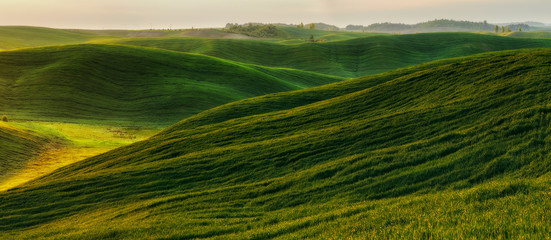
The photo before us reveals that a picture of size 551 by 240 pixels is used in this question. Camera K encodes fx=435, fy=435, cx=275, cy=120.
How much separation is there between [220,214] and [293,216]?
287 cm

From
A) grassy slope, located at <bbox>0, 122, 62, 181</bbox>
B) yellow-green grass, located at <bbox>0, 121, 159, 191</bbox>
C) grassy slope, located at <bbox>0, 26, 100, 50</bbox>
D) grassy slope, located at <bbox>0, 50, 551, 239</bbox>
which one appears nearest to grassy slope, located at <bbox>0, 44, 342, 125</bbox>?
yellow-green grass, located at <bbox>0, 121, 159, 191</bbox>

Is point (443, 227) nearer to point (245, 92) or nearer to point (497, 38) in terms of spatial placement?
point (245, 92)

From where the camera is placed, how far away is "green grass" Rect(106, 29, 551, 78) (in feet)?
393

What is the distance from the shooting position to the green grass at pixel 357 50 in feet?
393

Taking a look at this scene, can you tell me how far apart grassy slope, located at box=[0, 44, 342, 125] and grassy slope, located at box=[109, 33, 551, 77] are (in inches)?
1103

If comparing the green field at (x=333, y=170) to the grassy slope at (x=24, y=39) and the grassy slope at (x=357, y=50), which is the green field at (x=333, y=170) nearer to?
the grassy slope at (x=357, y=50)

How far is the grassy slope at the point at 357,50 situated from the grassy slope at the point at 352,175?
8690 centimetres

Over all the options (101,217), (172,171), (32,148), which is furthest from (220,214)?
(32,148)

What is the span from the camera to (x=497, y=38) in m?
135

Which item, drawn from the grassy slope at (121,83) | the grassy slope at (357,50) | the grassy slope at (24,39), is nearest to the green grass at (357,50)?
the grassy slope at (357,50)

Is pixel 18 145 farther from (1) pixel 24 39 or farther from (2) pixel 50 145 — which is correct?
(1) pixel 24 39

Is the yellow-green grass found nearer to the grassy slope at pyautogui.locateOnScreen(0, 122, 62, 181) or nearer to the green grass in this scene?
the grassy slope at pyautogui.locateOnScreen(0, 122, 62, 181)

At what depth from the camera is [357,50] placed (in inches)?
5295

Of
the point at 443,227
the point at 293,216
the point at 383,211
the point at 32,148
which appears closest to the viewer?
the point at 443,227
